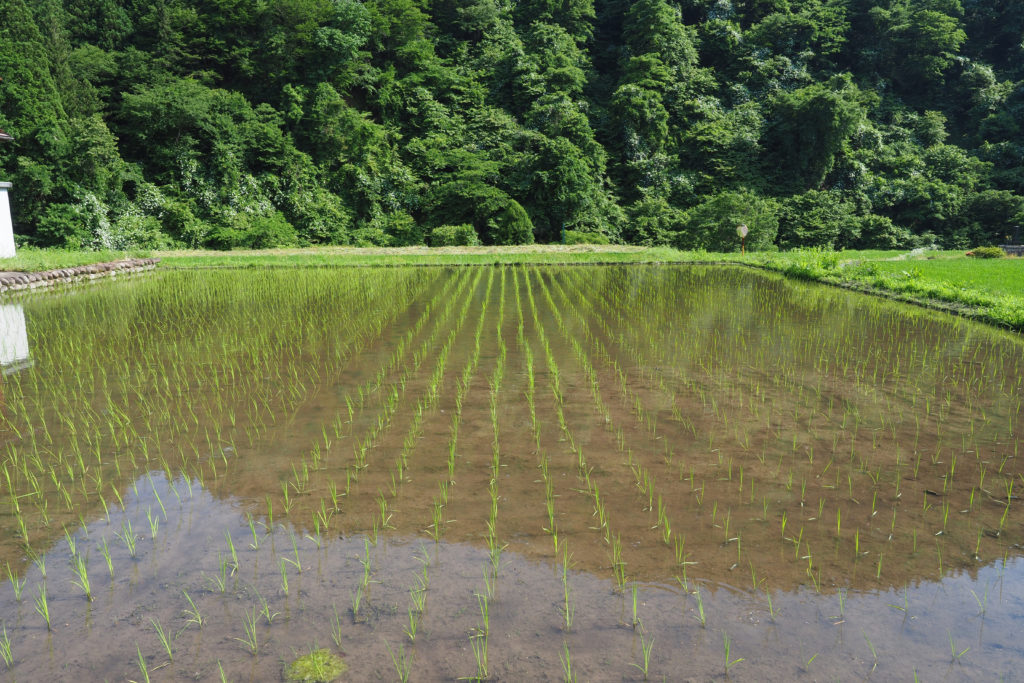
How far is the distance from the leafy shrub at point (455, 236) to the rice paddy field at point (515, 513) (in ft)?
60.9

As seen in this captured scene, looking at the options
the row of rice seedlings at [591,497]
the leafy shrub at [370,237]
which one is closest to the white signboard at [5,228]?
the leafy shrub at [370,237]

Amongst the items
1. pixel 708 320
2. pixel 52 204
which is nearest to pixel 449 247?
pixel 52 204

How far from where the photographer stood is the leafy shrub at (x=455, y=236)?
2525cm

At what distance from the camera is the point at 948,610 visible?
2469mm

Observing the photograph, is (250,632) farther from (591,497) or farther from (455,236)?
(455,236)

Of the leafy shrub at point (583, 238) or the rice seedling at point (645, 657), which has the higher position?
the leafy shrub at point (583, 238)

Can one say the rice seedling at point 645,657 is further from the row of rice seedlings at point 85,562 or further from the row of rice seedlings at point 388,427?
the row of rice seedlings at point 85,562

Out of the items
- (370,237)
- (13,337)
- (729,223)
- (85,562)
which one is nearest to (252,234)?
(370,237)

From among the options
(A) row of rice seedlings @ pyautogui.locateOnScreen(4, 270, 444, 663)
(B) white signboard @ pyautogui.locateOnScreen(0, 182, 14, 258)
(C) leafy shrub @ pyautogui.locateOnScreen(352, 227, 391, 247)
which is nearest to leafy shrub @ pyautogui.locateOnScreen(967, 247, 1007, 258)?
(C) leafy shrub @ pyautogui.locateOnScreen(352, 227, 391, 247)

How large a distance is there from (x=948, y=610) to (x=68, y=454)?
16.2ft

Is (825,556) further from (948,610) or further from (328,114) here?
(328,114)

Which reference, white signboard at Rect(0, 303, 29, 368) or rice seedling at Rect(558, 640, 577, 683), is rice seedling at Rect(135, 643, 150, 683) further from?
white signboard at Rect(0, 303, 29, 368)

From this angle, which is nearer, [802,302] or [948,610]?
[948,610]

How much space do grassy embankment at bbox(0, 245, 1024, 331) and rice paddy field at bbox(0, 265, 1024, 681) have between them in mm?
3258
